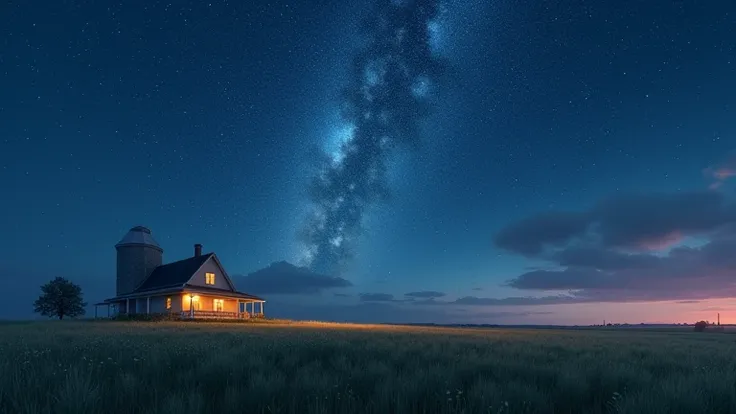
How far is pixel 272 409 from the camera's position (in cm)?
466

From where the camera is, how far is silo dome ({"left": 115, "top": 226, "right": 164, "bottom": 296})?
54.9m

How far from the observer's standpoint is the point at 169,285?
49.8m

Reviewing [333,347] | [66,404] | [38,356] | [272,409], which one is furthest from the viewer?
[333,347]

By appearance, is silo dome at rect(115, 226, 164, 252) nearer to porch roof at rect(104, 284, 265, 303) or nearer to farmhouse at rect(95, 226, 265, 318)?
farmhouse at rect(95, 226, 265, 318)

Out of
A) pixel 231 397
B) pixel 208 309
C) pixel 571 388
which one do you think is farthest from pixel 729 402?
pixel 208 309

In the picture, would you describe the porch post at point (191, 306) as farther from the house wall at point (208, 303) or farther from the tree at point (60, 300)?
the tree at point (60, 300)

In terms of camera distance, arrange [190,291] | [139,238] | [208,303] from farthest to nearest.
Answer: [139,238] → [208,303] → [190,291]

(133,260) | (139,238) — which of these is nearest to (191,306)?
(133,260)

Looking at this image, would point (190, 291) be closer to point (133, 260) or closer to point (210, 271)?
point (210, 271)

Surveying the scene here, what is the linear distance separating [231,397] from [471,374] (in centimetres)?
396

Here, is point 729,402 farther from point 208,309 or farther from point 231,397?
point 208,309

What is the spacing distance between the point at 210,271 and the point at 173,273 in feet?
15.4

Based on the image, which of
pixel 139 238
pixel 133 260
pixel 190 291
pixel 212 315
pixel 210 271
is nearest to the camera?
pixel 190 291

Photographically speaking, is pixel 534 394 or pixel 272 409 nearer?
pixel 272 409
